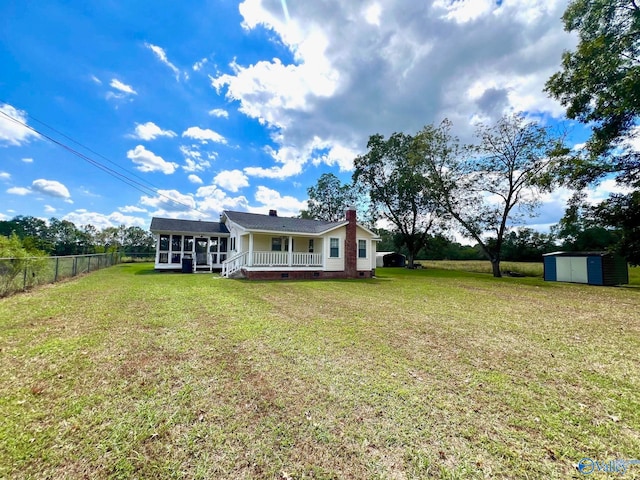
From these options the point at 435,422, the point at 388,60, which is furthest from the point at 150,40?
the point at 435,422

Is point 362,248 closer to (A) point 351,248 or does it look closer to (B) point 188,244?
(A) point 351,248

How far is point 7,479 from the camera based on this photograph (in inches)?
71.0

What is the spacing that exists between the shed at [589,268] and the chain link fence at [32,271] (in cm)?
2857

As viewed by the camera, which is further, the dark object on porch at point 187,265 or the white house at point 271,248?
the dark object on porch at point 187,265

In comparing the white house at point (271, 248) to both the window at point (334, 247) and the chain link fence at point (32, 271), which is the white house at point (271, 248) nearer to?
the window at point (334, 247)

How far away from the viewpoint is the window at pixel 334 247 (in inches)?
652

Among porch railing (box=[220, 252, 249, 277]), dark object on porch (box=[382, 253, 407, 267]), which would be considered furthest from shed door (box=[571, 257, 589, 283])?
porch railing (box=[220, 252, 249, 277])

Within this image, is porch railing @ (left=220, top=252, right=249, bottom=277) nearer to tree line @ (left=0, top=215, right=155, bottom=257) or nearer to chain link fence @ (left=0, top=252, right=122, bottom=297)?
chain link fence @ (left=0, top=252, right=122, bottom=297)

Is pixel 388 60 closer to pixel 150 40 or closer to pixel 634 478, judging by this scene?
pixel 150 40

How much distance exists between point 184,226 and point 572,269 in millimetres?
27673

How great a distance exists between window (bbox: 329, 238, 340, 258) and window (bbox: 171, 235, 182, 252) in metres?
11.2

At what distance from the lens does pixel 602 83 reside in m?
13.9

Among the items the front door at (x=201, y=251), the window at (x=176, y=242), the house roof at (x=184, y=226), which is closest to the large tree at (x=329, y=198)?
the house roof at (x=184, y=226)

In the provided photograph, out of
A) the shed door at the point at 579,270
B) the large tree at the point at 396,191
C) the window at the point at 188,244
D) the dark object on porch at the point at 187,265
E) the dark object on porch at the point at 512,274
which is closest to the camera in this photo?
the shed door at the point at 579,270
